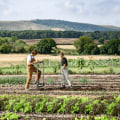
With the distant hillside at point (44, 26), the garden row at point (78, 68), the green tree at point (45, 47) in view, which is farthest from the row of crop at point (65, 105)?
the distant hillside at point (44, 26)

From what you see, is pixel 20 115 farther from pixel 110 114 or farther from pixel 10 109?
pixel 110 114

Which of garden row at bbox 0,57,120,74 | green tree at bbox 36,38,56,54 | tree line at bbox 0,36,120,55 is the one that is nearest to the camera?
garden row at bbox 0,57,120,74

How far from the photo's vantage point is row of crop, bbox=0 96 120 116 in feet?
23.3

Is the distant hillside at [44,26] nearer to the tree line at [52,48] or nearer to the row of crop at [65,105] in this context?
the tree line at [52,48]

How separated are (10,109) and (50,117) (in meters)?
1.36

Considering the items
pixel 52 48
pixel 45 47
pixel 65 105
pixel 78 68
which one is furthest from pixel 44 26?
pixel 65 105

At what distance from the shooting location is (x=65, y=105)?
7.27m

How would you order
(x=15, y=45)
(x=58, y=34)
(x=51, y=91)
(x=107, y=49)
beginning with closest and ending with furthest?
1. (x=51, y=91)
2. (x=107, y=49)
3. (x=15, y=45)
4. (x=58, y=34)

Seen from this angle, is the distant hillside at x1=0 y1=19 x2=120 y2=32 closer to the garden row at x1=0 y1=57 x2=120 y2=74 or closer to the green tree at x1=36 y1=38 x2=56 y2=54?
the green tree at x1=36 y1=38 x2=56 y2=54

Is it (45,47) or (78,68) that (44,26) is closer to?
(45,47)

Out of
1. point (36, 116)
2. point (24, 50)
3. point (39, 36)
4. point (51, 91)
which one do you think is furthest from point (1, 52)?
point (36, 116)


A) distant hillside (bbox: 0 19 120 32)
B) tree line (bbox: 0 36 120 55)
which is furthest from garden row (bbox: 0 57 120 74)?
distant hillside (bbox: 0 19 120 32)

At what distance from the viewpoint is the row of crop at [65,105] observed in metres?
7.09

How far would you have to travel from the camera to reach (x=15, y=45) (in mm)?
57375
